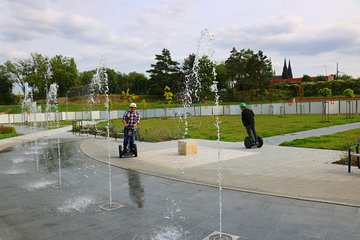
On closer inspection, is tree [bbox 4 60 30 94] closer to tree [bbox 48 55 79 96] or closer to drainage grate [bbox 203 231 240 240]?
tree [bbox 48 55 79 96]

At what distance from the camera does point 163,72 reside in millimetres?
79562

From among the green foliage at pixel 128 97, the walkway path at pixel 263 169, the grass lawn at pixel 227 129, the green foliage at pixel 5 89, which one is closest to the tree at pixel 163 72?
the green foliage at pixel 128 97

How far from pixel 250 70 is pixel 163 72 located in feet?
68.6

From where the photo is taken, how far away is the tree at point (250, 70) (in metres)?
70.2

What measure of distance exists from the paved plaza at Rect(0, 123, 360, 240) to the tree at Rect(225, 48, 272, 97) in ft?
198

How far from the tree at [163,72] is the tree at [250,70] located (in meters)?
12.6

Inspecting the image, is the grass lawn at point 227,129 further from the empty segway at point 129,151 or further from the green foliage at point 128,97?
the green foliage at point 128,97

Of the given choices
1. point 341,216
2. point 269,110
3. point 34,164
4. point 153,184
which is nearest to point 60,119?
point 269,110

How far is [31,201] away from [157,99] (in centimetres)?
7600

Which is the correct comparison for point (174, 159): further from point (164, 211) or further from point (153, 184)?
point (164, 211)

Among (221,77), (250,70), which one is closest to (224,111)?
(250,70)

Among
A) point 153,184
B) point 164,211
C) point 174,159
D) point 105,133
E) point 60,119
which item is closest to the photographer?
point 164,211

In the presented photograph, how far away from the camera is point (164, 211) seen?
6.19 meters

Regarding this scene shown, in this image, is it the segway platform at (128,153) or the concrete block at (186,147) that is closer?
the segway platform at (128,153)
